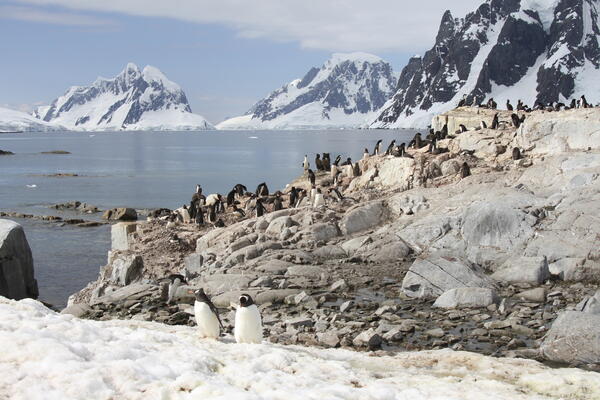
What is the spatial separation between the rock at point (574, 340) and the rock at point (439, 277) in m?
3.79

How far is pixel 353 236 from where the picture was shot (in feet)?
69.3

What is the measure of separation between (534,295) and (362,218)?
7.65m

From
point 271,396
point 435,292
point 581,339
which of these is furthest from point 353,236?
point 271,396

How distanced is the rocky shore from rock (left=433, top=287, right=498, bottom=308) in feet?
0.08

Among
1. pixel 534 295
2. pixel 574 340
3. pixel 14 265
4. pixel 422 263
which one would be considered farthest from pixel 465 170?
pixel 14 265

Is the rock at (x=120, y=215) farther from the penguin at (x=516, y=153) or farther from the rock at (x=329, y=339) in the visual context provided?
the rock at (x=329, y=339)

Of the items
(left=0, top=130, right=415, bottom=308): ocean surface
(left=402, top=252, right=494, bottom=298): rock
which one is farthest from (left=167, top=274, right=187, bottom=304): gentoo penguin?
(left=0, top=130, right=415, bottom=308): ocean surface

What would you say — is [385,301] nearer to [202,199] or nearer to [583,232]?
[583,232]

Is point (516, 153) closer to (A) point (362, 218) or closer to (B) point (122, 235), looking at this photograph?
(A) point (362, 218)

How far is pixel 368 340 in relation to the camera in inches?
483

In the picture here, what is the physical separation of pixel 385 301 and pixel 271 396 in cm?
847

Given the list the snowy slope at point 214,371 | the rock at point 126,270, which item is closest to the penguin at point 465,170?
the rock at point 126,270

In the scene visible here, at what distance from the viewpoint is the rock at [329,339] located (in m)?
12.4

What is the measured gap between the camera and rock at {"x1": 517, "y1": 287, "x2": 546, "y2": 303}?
49.1ft
